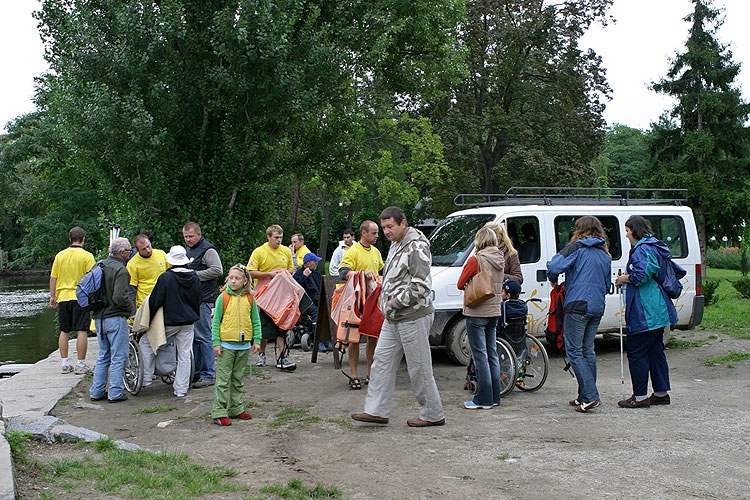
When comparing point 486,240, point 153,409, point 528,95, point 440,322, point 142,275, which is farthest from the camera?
point 528,95

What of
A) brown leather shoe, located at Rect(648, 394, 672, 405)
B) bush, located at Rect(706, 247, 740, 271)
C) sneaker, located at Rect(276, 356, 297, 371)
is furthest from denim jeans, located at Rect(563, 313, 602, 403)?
bush, located at Rect(706, 247, 740, 271)

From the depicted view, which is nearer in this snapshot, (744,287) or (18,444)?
(18,444)

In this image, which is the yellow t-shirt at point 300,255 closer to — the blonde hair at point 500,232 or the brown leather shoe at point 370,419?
the blonde hair at point 500,232

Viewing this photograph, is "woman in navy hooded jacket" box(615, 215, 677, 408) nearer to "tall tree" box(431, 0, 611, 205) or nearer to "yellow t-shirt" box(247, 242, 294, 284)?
"yellow t-shirt" box(247, 242, 294, 284)

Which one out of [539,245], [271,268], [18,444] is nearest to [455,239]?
[539,245]

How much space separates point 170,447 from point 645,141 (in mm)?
41345

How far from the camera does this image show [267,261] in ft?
33.1

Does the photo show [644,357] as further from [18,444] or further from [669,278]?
[18,444]

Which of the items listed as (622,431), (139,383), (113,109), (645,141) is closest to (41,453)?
(139,383)

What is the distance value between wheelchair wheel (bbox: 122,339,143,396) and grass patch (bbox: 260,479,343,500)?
4.23m

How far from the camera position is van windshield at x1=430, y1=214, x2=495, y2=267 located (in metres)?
10.2

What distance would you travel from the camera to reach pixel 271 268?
10125 millimetres

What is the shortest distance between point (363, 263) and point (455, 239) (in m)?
2.25

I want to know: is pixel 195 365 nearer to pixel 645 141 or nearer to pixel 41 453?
pixel 41 453
